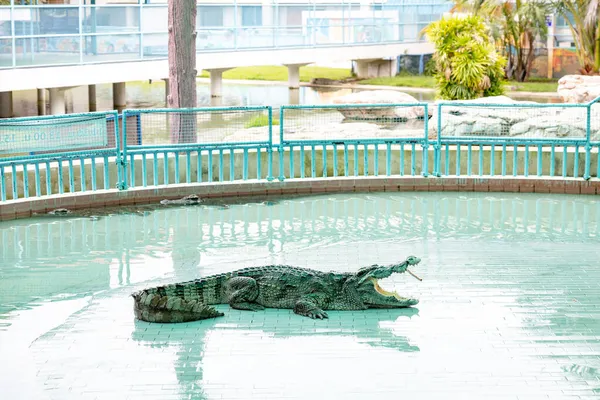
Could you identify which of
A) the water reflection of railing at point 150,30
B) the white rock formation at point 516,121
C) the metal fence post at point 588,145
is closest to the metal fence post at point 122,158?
the white rock formation at point 516,121

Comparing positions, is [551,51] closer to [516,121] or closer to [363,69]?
[363,69]

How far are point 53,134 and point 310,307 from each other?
550 centimetres

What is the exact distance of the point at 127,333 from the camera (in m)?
8.27

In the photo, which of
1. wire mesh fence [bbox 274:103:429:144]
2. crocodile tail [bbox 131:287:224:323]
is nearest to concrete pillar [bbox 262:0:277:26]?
wire mesh fence [bbox 274:103:429:144]

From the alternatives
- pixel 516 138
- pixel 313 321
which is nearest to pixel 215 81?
pixel 516 138

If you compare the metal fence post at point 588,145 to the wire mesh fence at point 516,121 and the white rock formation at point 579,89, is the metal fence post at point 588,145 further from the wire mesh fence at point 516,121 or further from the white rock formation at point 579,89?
the white rock formation at point 579,89

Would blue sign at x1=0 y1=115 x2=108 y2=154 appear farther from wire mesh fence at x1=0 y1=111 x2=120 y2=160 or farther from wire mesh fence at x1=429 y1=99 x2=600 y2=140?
wire mesh fence at x1=429 y1=99 x2=600 y2=140

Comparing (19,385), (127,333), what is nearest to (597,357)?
(127,333)

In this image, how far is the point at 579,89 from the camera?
2473 cm

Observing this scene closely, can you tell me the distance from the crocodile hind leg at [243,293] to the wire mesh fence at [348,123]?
5.74 metres

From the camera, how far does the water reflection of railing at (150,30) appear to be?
2169cm

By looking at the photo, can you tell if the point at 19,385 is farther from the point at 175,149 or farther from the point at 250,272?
the point at 175,149

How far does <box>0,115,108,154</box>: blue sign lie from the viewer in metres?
12.6

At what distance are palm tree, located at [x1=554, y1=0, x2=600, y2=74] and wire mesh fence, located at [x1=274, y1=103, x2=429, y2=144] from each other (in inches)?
636
